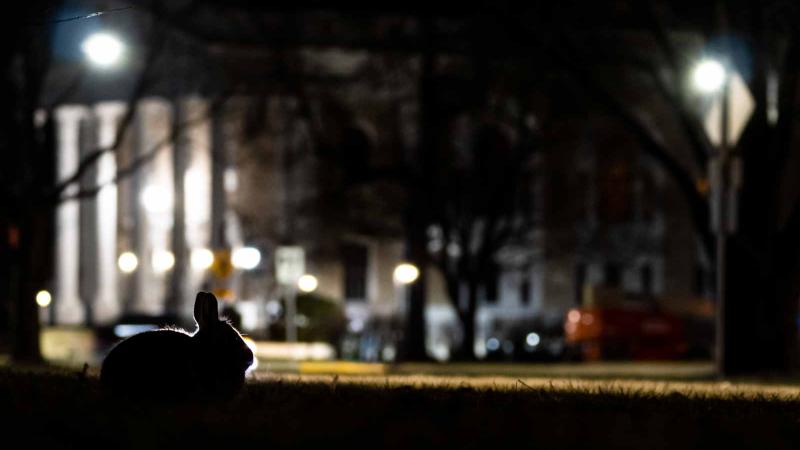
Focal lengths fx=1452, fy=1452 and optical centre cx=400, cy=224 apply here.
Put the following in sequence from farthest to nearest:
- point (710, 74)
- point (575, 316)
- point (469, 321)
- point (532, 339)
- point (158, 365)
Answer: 1. point (532, 339)
2. point (469, 321)
3. point (575, 316)
4. point (710, 74)
5. point (158, 365)

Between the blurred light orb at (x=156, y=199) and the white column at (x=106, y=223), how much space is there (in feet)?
6.01

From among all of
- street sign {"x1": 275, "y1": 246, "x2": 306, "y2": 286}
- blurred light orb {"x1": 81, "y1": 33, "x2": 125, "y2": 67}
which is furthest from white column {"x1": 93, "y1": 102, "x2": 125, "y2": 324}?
blurred light orb {"x1": 81, "y1": 33, "x2": 125, "y2": 67}

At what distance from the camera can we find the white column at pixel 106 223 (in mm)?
56000

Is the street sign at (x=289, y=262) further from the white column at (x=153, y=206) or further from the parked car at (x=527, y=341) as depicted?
the white column at (x=153, y=206)

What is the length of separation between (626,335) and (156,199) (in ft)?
67.7

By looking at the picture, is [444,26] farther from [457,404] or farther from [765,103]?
[457,404]

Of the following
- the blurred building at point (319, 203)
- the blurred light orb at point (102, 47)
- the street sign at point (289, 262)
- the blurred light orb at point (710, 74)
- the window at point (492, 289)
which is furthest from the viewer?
the window at point (492, 289)

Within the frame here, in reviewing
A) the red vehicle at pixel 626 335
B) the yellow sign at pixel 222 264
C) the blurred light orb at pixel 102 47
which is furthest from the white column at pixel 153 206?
the blurred light orb at pixel 102 47

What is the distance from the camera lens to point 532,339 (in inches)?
2093

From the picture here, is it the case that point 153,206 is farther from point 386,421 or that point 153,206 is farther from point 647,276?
point 386,421

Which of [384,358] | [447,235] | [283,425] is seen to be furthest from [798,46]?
[384,358]

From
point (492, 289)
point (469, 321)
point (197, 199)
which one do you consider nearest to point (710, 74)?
point (469, 321)

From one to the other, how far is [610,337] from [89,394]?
32432 mm

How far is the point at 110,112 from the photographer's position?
5612 centimetres
